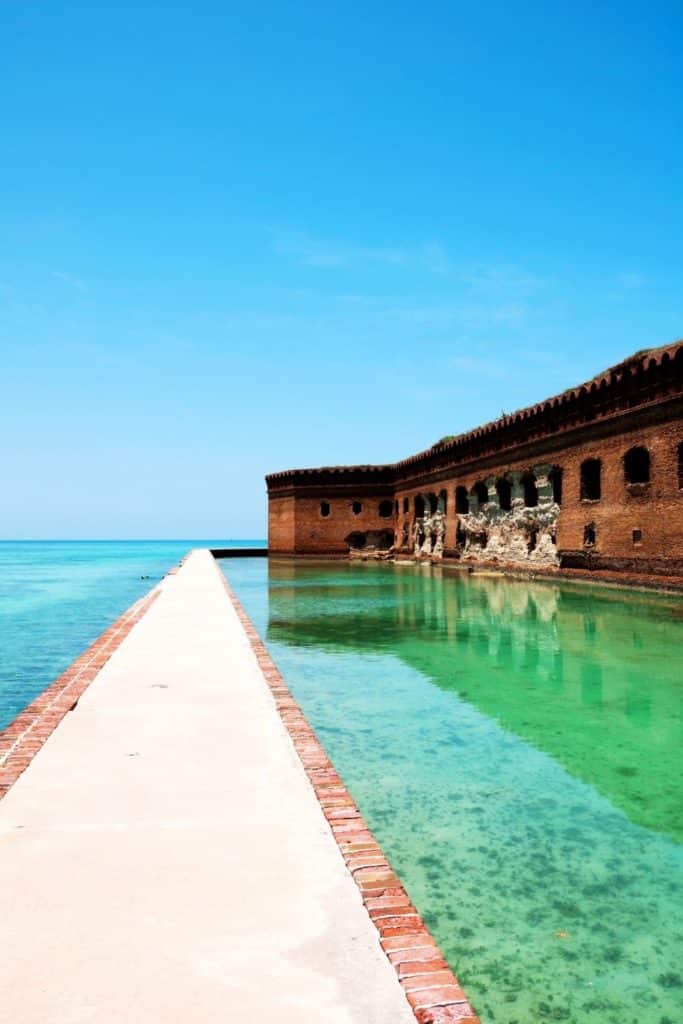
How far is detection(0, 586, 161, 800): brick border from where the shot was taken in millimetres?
4152

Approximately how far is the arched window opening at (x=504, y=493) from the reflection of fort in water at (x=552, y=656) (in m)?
7.01

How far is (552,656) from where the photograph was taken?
9.38 metres

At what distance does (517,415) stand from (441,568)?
7.60 meters

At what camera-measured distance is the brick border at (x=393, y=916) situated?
6.81ft

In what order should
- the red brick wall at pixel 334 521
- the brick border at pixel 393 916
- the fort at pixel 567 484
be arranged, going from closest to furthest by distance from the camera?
1. the brick border at pixel 393 916
2. the fort at pixel 567 484
3. the red brick wall at pixel 334 521

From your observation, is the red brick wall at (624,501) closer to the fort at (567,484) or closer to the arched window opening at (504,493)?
the fort at (567,484)

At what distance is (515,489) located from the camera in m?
25.3

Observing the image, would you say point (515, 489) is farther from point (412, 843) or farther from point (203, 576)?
point (412, 843)

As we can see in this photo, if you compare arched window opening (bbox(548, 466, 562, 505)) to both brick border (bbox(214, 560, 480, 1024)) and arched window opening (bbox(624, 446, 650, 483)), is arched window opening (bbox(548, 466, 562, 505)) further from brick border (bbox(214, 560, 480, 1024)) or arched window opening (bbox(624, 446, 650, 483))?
brick border (bbox(214, 560, 480, 1024))

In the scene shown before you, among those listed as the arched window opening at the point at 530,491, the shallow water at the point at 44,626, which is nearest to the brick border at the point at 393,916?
the shallow water at the point at 44,626

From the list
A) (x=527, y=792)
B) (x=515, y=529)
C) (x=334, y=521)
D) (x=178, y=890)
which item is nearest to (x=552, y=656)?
(x=527, y=792)

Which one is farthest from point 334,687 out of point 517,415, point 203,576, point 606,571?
point 517,415

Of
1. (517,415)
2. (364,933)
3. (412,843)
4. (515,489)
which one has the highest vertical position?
(517,415)

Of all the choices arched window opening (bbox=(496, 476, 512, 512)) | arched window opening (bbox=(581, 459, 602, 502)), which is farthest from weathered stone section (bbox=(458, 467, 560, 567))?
arched window opening (bbox=(581, 459, 602, 502))
